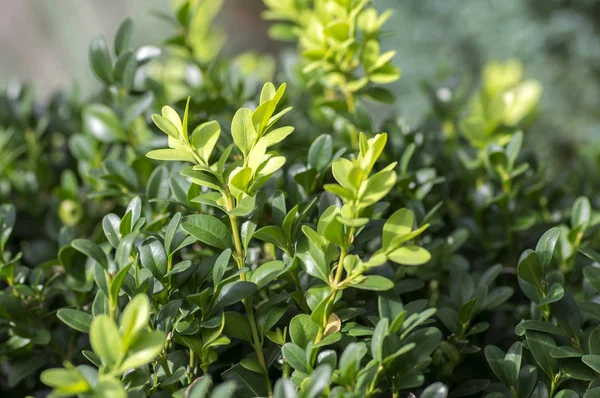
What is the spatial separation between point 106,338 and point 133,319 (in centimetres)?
3

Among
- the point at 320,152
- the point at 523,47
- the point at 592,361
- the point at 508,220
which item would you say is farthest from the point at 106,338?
the point at 523,47

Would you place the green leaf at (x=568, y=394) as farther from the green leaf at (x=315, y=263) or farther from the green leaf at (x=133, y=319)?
the green leaf at (x=133, y=319)

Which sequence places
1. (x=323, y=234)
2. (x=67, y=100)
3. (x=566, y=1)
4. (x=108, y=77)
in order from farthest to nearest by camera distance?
(x=566, y=1) < (x=67, y=100) < (x=108, y=77) < (x=323, y=234)

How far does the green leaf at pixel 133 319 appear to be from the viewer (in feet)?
1.44

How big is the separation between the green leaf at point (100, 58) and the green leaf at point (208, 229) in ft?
1.13

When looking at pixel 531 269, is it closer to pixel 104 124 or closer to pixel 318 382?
pixel 318 382

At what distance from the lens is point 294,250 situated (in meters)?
0.61

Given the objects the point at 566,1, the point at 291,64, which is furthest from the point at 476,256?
the point at 566,1

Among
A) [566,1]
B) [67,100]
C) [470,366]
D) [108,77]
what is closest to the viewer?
[470,366]

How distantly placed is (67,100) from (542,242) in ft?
2.93

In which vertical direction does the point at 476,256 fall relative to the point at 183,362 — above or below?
below

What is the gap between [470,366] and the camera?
0.68m

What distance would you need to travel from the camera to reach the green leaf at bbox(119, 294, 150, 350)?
44cm

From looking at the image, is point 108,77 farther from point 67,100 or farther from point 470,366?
point 470,366
